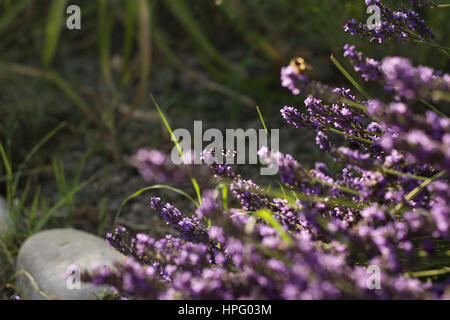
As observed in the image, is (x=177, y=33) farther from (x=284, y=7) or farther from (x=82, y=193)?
(x=82, y=193)

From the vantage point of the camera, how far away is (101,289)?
4.91 ft

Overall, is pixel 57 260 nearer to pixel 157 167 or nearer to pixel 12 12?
pixel 157 167

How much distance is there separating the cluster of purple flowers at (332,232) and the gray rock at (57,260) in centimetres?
48

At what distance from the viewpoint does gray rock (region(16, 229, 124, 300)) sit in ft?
4.88

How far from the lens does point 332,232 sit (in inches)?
32.0

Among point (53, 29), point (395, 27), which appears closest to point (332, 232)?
point (395, 27)

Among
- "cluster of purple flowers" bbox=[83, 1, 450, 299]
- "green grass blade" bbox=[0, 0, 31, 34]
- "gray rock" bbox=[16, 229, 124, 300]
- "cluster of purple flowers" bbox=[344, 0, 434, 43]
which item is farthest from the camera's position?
"green grass blade" bbox=[0, 0, 31, 34]

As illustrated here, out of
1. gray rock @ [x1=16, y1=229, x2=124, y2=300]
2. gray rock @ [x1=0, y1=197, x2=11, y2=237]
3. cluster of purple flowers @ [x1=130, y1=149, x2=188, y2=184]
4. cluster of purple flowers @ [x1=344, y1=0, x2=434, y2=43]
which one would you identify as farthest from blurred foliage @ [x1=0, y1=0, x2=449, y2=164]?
cluster of purple flowers @ [x1=130, y1=149, x2=188, y2=184]

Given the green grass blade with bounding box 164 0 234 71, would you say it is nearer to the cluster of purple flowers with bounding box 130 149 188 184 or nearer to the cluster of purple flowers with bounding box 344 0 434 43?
the cluster of purple flowers with bounding box 344 0 434 43

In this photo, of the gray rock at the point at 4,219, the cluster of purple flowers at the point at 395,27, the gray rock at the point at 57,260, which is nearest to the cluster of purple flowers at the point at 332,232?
the cluster of purple flowers at the point at 395,27

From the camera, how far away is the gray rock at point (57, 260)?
4.88ft

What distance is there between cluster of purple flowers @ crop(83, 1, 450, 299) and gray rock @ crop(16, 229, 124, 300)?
0.48m

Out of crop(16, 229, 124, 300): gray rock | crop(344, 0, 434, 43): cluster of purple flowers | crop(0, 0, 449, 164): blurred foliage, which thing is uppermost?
crop(0, 0, 449, 164): blurred foliage

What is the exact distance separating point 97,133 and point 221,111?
65 centimetres
